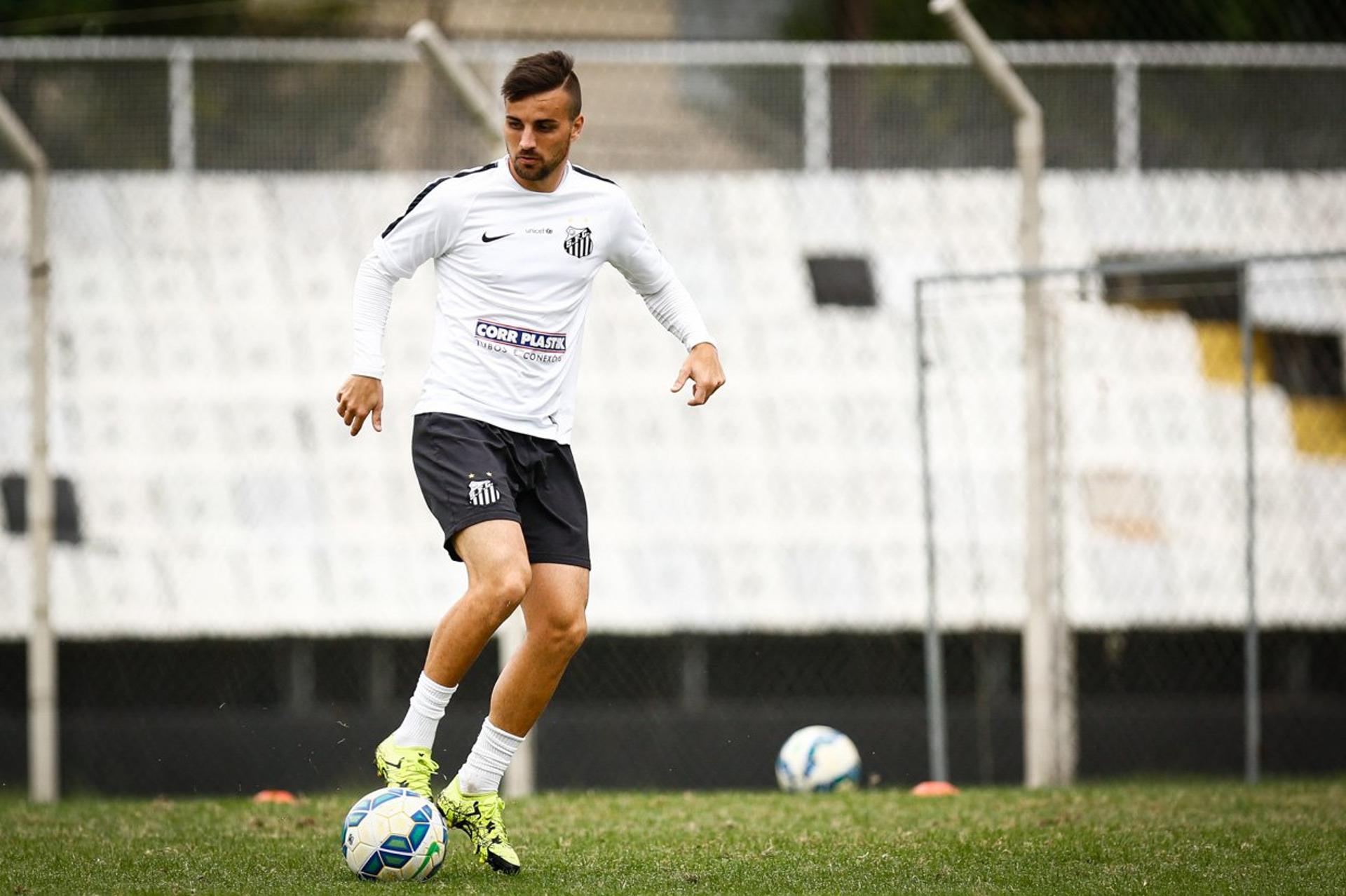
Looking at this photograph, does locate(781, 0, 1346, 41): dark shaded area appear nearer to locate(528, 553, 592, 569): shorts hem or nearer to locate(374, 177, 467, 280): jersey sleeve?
locate(374, 177, 467, 280): jersey sleeve

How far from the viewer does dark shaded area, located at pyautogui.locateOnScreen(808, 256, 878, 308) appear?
998 centimetres

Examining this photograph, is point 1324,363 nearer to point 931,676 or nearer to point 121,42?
point 931,676

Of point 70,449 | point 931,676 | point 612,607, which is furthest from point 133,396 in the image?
point 931,676

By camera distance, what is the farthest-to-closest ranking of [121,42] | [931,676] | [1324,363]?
[1324,363]
[121,42]
[931,676]

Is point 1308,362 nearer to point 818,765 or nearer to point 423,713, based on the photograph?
point 818,765

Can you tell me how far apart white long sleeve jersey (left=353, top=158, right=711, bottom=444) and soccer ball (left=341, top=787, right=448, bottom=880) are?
3.52 ft

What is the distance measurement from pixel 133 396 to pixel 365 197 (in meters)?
1.71

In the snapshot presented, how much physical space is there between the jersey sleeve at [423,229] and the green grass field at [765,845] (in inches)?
67.4

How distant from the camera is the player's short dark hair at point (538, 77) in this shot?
462 cm

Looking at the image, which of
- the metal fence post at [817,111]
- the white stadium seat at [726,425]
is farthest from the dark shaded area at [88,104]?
the metal fence post at [817,111]

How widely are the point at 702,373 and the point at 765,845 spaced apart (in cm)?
150

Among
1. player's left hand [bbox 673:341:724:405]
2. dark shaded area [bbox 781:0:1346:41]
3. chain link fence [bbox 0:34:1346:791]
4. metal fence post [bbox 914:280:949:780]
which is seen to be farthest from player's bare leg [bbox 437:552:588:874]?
dark shaded area [bbox 781:0:1346:41]

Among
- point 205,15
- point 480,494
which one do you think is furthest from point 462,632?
point 205,15

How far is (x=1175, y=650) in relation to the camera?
9500 millimetres
